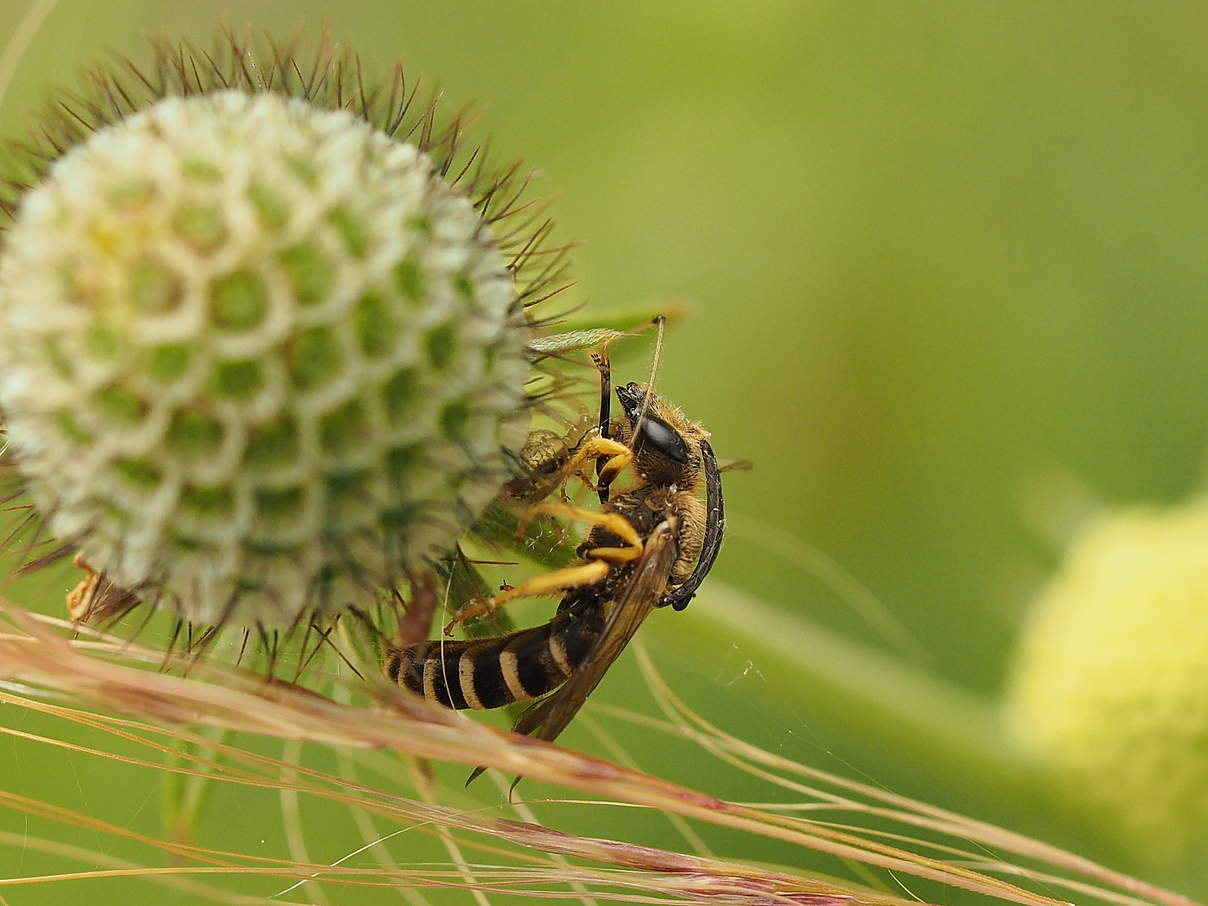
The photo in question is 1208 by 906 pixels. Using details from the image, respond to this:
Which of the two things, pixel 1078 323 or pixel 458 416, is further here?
pixel 1078 323

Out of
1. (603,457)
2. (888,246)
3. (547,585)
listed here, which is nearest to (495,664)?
(547,585)

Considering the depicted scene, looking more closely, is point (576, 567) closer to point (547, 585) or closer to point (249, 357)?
point (547, 585)

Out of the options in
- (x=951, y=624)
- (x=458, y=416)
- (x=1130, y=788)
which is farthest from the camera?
(x=951, y=624)

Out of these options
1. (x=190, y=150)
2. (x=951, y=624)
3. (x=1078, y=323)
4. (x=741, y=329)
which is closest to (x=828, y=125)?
(x=741, y=329)

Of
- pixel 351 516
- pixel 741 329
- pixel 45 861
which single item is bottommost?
pixel 45 861

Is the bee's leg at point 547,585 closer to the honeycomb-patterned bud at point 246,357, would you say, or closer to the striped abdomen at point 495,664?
the striped abdomen at point 495,664

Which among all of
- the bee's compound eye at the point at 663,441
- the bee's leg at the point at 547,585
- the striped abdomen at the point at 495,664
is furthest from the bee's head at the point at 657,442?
the striped abdomen at the point at 495,664

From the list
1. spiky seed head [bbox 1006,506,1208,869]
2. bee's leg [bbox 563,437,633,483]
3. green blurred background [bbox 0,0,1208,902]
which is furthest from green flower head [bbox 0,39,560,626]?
green blurred background [bbox 0,0,1208,902]

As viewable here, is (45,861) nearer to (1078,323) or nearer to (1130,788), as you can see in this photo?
(1130,788)
